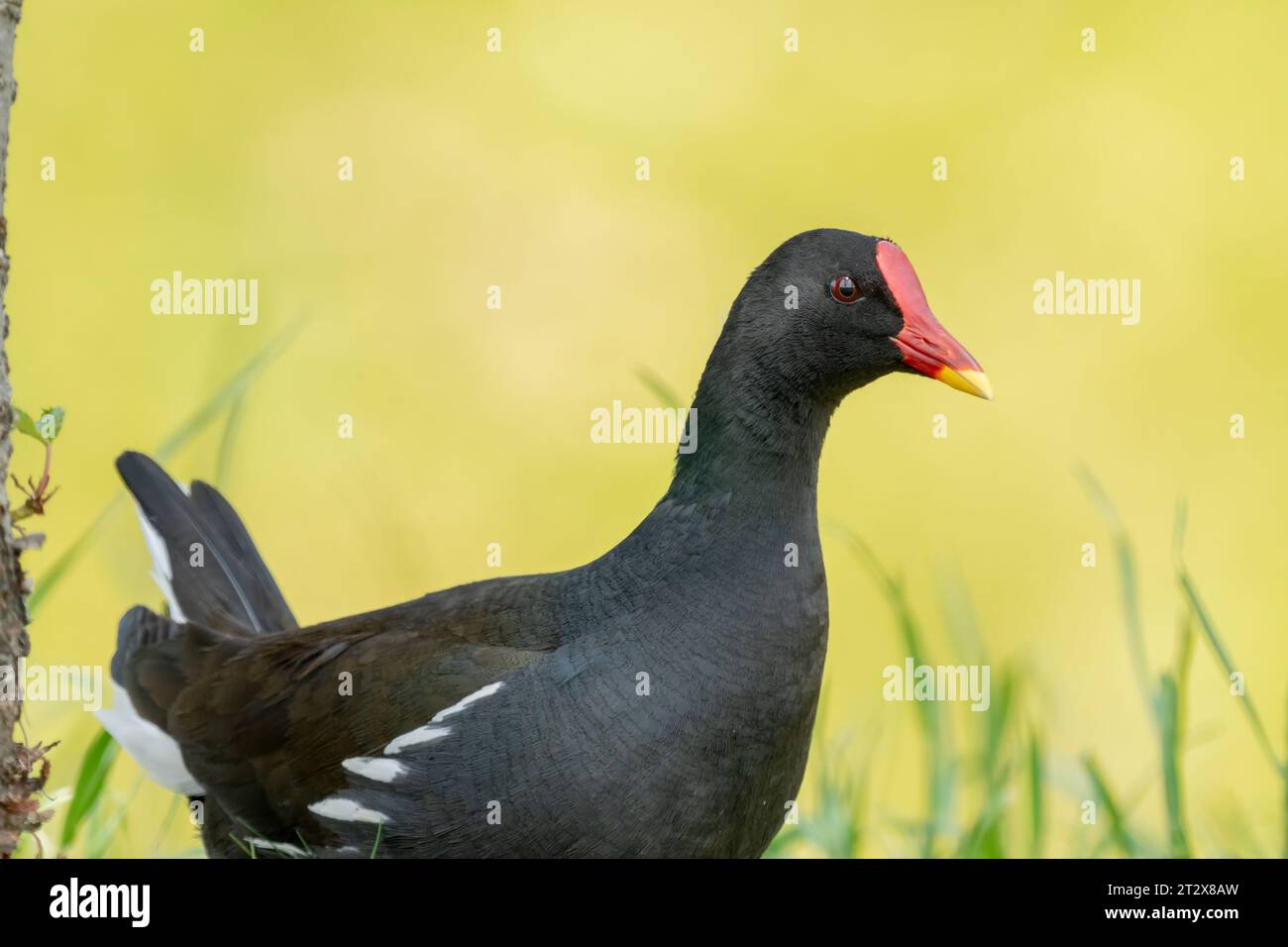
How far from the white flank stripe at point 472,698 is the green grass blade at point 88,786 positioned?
95 centimetres

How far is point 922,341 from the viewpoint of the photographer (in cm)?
430

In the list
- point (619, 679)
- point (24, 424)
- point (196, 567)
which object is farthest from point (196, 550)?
point (619, 679)

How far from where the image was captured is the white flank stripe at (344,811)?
4.15 m

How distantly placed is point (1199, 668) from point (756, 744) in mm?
4923

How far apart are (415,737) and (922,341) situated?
1.71m

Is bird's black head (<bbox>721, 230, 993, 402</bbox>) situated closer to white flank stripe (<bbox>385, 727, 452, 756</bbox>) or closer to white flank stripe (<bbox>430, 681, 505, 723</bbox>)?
white flank stripe (<bbox>430, 681, 505, 723</bbox>)

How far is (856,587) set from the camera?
8.83m

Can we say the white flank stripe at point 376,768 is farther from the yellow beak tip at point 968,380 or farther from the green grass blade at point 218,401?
the yellow beak tip at point 968,380

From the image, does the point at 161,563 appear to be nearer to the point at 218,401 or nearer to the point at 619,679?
the point at 218,401

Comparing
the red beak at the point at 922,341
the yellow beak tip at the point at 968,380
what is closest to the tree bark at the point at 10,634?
the red beak at the point at 922,341

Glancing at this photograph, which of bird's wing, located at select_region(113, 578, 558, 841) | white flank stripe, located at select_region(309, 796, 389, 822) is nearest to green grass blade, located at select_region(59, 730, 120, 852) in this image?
bird's wing, located at select_region(113, 578, 558, 841)

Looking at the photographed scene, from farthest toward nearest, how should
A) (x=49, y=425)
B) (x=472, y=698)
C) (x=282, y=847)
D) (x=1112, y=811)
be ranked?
(x=282, y=847) < (x=1112, y=811) < (x=472, y=698) < (x=49, y=425)

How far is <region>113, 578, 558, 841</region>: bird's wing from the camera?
4242 millimetres

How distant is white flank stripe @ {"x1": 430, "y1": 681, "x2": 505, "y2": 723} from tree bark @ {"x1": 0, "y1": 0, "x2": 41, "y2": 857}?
977 millimetres
